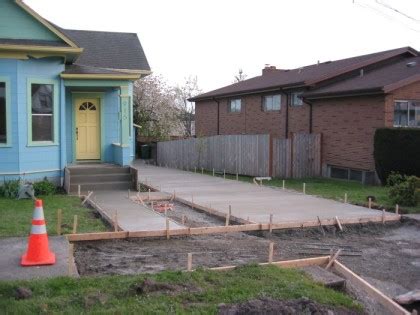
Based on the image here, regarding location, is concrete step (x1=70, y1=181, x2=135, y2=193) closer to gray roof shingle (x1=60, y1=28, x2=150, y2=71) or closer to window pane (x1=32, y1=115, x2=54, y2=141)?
window pane (x1=32, y1=115, x2=54, y2=141)

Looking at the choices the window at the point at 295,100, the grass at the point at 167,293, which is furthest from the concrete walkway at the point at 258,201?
the window at the point at 295,100

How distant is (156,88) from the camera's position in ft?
127

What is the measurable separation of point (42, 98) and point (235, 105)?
17897mm

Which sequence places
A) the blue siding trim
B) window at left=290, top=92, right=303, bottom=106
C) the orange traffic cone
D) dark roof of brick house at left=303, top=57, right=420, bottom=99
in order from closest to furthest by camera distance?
the orange traffic cone, the blue siding trim, dark roof of brick house at left=303, top=57, right=420, bottom=99, window at left=290, top=92, right=303, bottom=106

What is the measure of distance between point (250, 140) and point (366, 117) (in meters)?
5.29

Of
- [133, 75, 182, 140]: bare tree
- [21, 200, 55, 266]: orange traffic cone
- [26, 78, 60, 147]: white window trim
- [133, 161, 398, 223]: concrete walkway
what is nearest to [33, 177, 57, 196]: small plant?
[26, 78, 60, 147]: white window trim

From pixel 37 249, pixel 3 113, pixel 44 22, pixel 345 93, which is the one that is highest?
pixel 44 22

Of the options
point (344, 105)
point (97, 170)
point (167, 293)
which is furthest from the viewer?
point (344, 105)

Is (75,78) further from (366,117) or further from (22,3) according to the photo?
(366,117)

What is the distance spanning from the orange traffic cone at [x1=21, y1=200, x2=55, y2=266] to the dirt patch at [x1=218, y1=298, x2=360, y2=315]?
9.75ft

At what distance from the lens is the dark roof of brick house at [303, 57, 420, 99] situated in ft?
68.8

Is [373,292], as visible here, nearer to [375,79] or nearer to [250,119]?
[375,79]

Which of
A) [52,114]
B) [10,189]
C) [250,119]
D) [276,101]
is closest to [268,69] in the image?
[250,119]

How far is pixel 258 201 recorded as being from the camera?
1546cm
